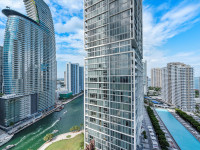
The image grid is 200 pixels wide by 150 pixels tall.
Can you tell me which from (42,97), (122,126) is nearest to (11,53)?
(42,97)

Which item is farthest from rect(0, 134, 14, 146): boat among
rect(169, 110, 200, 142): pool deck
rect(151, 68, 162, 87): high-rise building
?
rect(151, 68, 162, 87): high-rise building

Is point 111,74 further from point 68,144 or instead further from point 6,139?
point 6,139

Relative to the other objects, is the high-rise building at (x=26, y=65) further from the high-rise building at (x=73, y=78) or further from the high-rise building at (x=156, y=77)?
the high-rise building at (x=156, y=77)

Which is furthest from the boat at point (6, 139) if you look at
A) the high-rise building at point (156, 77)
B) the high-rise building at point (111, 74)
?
the high-rise building at point (156, 77)

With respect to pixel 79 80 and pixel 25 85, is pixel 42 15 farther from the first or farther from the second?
pixel 79 80

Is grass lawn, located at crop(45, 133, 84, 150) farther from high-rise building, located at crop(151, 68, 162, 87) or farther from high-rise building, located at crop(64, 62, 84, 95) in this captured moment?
high-rise building, located at crop(151, 68, 162, 87)
